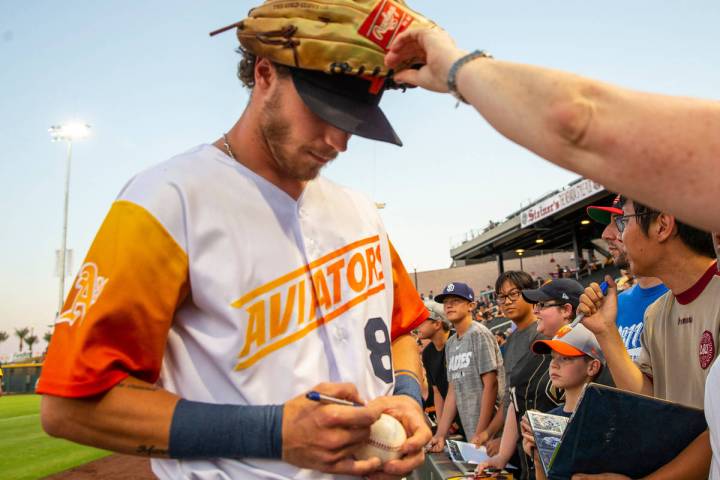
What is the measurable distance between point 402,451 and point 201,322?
63 cm

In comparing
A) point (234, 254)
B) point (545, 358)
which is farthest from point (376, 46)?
point (545, 358)

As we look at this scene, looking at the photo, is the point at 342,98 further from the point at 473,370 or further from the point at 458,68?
the point at 473,370

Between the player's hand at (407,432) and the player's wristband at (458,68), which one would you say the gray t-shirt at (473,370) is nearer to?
the player's hand at (407,432)

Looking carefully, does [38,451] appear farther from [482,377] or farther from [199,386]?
[199,386]

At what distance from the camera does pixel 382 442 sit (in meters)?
1.39

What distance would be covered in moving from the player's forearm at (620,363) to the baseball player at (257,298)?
1.22 m

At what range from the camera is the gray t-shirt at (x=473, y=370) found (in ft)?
17.2

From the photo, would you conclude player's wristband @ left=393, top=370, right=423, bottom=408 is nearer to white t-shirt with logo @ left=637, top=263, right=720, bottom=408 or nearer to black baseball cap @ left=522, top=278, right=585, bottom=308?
white t-shirt with logo @ left=637, top=263, right=720, bottom=408

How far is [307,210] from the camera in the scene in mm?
1761

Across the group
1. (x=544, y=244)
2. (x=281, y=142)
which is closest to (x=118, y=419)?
(x=281, y=142)

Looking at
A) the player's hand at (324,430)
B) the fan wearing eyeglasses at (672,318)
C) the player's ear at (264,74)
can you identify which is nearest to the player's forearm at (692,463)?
the fan wearing eyeglasses at (672,318)

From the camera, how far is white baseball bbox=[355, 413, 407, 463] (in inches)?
54.5

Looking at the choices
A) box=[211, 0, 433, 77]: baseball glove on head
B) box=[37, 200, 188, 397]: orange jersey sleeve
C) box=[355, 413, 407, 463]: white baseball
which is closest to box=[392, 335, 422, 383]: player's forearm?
box=[355, 413, 407, 463]: white baseball

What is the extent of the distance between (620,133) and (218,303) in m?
1.00
